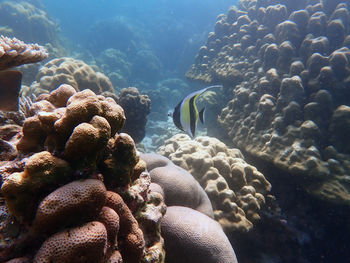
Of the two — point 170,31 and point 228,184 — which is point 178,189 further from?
point 170,31

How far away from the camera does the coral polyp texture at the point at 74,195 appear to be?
124 centimetres

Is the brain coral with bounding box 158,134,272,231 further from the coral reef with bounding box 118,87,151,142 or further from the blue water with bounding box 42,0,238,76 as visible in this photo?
the blue water with bounding box 42,0,238,76

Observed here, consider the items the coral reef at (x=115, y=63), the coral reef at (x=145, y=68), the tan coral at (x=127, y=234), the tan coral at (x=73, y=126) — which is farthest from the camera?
the coral reef at (x=145, y=68)

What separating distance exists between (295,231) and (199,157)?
124 inches

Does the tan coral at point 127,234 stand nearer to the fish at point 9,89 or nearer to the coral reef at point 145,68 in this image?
the fish at point 9,89

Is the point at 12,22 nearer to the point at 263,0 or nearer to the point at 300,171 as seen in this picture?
the point at 263,0

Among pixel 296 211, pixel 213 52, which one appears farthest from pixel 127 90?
pixel 213 52

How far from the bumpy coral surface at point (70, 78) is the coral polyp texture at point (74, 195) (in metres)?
5.11

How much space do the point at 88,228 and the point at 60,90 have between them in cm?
161

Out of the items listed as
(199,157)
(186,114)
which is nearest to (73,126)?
(186,114)

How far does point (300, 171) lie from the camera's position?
16.3 ft

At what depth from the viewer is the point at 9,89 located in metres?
2.90

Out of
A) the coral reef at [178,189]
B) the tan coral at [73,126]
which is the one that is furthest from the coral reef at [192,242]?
the tan coral at [73,126]

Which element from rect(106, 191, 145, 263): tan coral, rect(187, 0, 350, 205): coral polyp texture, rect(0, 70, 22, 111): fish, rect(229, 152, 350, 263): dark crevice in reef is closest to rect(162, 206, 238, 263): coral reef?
rect(106, 191, 145, 263): tan coral
